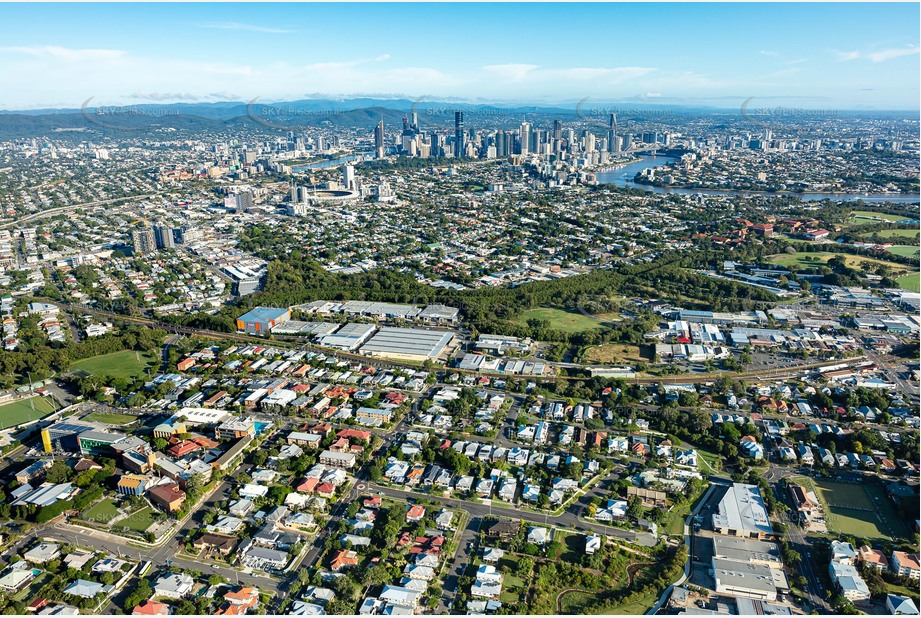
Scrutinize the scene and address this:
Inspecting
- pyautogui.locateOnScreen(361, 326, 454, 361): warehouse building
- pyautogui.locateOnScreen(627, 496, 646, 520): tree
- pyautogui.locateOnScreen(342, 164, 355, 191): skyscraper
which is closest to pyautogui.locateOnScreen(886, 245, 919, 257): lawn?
pyautogui.locateOnScreen(361, 326, 454, 361): warehouse building

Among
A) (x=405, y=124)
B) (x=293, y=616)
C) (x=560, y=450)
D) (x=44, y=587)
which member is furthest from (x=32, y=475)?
(x=405, y=124)

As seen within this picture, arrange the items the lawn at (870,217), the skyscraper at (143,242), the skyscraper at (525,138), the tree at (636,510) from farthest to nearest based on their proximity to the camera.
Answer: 1. the skyscraper at (525,138)
2. the lawn at (870,217)
3. the skyscraper at (143,242)
4. the tree at (636,510)

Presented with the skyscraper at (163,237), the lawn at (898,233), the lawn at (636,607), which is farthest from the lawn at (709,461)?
the skyscraper at (163,237)

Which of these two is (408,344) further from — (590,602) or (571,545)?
(590,602)

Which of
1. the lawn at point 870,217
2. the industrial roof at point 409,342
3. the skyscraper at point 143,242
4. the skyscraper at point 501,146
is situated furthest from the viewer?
the skyscraper at point 501,146

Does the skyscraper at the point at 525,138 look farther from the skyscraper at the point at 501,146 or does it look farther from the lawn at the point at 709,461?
the lawn at the point at 709,461

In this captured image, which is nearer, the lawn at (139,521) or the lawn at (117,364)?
the lawn at (139,521)

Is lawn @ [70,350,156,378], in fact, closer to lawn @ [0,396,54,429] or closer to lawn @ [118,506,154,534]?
lawn @ [0,396,54,429]
